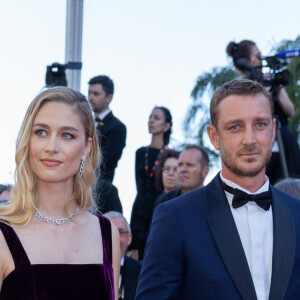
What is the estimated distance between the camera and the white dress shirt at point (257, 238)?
3061mm

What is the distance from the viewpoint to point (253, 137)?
320cm

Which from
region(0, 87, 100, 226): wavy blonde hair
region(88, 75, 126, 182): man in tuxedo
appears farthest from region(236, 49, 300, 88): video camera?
region(0, 87, 100, 226): wavy blonde hair

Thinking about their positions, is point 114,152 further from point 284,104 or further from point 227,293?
point 227,293

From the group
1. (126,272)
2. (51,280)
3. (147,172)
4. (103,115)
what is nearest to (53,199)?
(51,280)

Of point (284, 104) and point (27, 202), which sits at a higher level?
point (284, 104)

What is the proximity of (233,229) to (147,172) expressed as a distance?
4.80 m

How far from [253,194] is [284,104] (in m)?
3.04

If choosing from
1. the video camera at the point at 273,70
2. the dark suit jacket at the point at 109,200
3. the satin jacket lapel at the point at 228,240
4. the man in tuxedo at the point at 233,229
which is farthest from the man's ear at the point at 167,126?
the satin jacket lapel at the point at 228,240

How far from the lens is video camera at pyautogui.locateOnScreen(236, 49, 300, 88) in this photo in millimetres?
5955

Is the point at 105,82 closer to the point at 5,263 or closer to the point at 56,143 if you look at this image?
the point at 56,143

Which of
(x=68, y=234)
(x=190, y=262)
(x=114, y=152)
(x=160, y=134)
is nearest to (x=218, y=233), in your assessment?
(x=190, y=262)

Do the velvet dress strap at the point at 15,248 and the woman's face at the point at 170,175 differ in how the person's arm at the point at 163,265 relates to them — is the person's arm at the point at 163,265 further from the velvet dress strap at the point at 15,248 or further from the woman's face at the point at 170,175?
the woman's face at the point at 170,175

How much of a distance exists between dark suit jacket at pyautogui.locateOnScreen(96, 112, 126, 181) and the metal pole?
772 mm

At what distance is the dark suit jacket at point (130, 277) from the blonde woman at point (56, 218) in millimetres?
2496
